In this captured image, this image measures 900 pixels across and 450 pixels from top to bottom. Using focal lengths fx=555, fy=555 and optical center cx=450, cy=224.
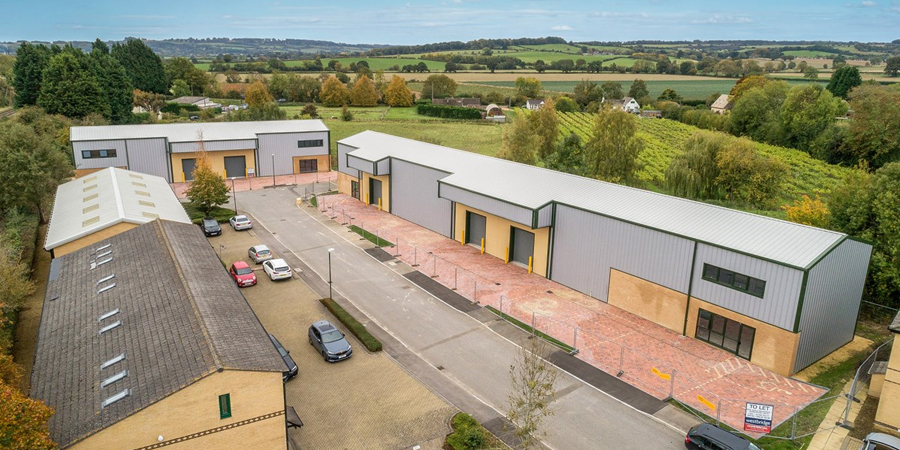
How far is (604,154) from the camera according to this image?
48.6 m

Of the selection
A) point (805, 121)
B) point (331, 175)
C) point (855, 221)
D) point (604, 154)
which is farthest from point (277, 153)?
point (805, 121)

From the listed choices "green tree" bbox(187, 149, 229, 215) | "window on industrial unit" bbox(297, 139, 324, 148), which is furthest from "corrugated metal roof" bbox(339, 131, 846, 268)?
"window on industrial unit" bbox(297, 139, 324, 148)

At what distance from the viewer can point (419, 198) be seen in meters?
44.3

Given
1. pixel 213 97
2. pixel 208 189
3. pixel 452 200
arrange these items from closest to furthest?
pixel 452 200 < pixel 208 189 < pixel 213 97

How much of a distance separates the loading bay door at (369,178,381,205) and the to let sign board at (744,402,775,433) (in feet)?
117

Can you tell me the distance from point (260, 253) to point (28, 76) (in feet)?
209

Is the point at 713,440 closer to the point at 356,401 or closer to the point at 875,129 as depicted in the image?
the point at 356,401

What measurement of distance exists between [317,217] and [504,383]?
2820 centimetres

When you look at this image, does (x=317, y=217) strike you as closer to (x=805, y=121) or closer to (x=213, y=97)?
(x=805, y=121)

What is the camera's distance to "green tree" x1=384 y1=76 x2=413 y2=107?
385 ft

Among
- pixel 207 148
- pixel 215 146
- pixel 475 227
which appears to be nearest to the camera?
pixel 475 227

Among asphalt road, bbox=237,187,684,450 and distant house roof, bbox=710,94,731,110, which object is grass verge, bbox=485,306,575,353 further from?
distant house roof, bbox=710,94,731,110

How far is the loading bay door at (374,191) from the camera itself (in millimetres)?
49438

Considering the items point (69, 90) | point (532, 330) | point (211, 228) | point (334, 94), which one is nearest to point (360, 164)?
point (211, 228)
